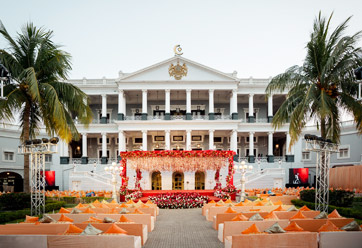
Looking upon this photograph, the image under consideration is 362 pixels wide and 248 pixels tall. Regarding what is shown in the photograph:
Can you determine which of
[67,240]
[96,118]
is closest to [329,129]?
[67,240]

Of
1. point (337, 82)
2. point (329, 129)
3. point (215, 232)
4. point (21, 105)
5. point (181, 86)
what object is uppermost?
point (181, 86)

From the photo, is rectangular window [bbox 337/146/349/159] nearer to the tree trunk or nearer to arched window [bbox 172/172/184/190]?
arched window [bbox 172/172/184/190]

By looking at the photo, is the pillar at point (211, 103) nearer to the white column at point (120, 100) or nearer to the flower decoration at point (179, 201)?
the white column at point (120, 100)

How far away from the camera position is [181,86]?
29719 millimetres

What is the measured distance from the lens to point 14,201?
12797 millimetres

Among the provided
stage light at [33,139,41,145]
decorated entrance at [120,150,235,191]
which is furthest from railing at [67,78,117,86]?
stage light at [33,139,41,145]

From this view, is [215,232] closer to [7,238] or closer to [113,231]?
[113,231]

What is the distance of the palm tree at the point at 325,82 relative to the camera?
1257cm

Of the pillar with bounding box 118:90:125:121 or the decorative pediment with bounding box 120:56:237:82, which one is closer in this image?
the decorative pediment with bounding box 120:56:237:82

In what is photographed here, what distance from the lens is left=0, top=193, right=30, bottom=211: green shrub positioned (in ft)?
41.6

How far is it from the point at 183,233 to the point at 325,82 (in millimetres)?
9492

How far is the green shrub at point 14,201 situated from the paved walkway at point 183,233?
239 inches

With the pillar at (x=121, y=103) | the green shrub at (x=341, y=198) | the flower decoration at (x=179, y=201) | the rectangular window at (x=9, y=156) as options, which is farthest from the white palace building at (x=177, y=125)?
the green shrub at (x=341, y=198)

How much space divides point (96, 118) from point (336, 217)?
30.0 metres
